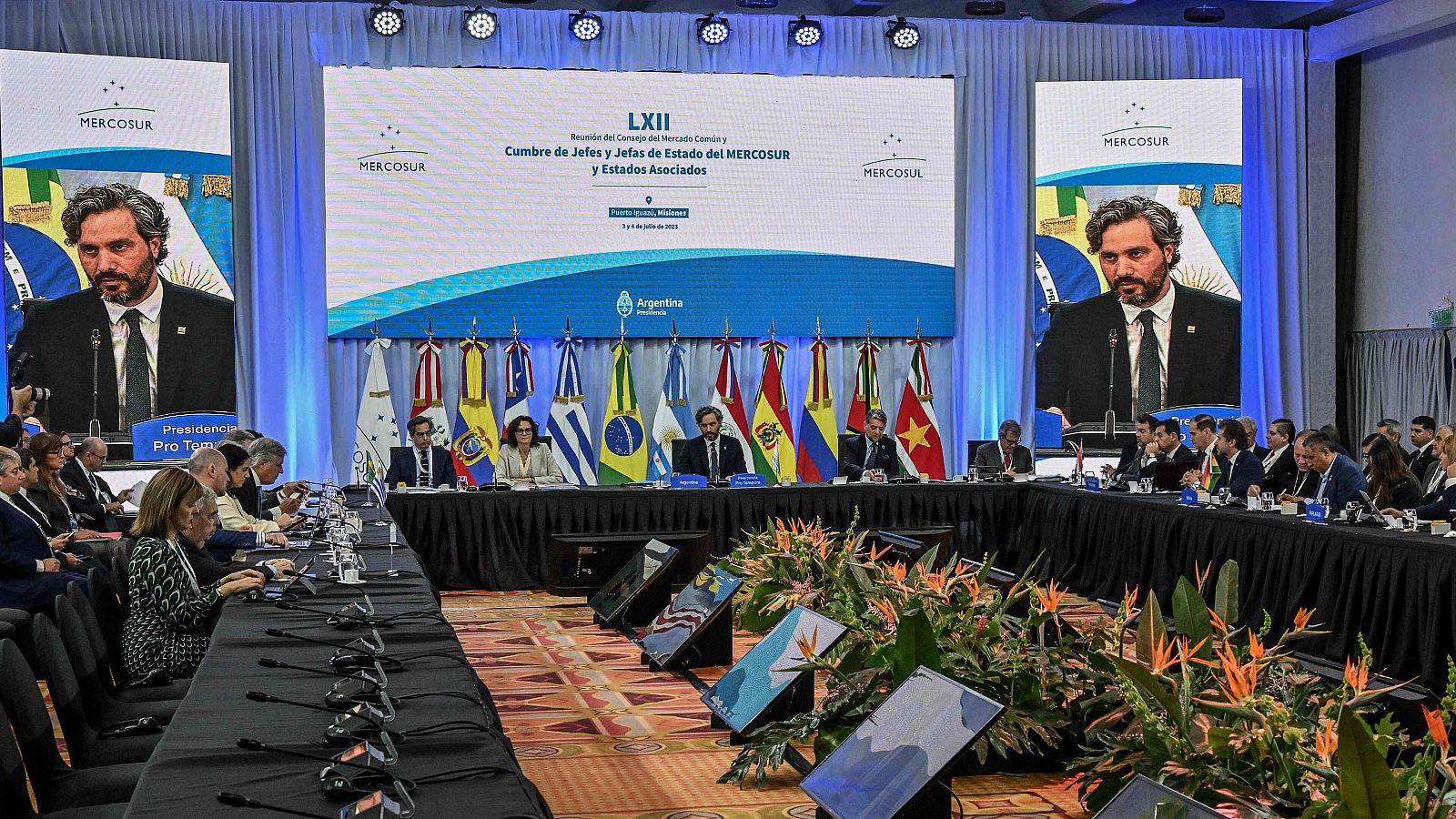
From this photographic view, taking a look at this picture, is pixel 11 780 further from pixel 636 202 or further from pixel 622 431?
pixel 636 202

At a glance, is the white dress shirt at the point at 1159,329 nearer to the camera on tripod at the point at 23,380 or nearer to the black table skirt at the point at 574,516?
the black table skirt at the point at 574,516

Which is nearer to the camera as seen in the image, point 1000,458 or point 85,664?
point 85,664

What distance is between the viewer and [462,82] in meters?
11.0

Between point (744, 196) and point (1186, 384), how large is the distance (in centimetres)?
424

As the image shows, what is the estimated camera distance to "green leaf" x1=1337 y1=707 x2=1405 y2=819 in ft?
5.88

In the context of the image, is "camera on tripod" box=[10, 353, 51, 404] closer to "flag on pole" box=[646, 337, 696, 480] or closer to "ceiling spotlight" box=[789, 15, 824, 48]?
"flag on pole" box=[646, 337, 696, 480]

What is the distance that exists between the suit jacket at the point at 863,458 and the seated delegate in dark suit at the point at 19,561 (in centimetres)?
513

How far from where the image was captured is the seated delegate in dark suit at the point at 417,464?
9203mm

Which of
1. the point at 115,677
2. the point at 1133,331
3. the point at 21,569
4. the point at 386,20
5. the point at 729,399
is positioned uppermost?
the point at 386,20

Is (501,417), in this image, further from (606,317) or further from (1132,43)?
(1132,43)

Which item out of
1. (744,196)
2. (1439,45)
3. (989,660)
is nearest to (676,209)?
(744,196)

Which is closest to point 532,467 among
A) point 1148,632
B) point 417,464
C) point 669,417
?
point 417,464

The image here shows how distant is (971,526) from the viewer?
30.0ft

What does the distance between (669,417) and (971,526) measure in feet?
10.3
